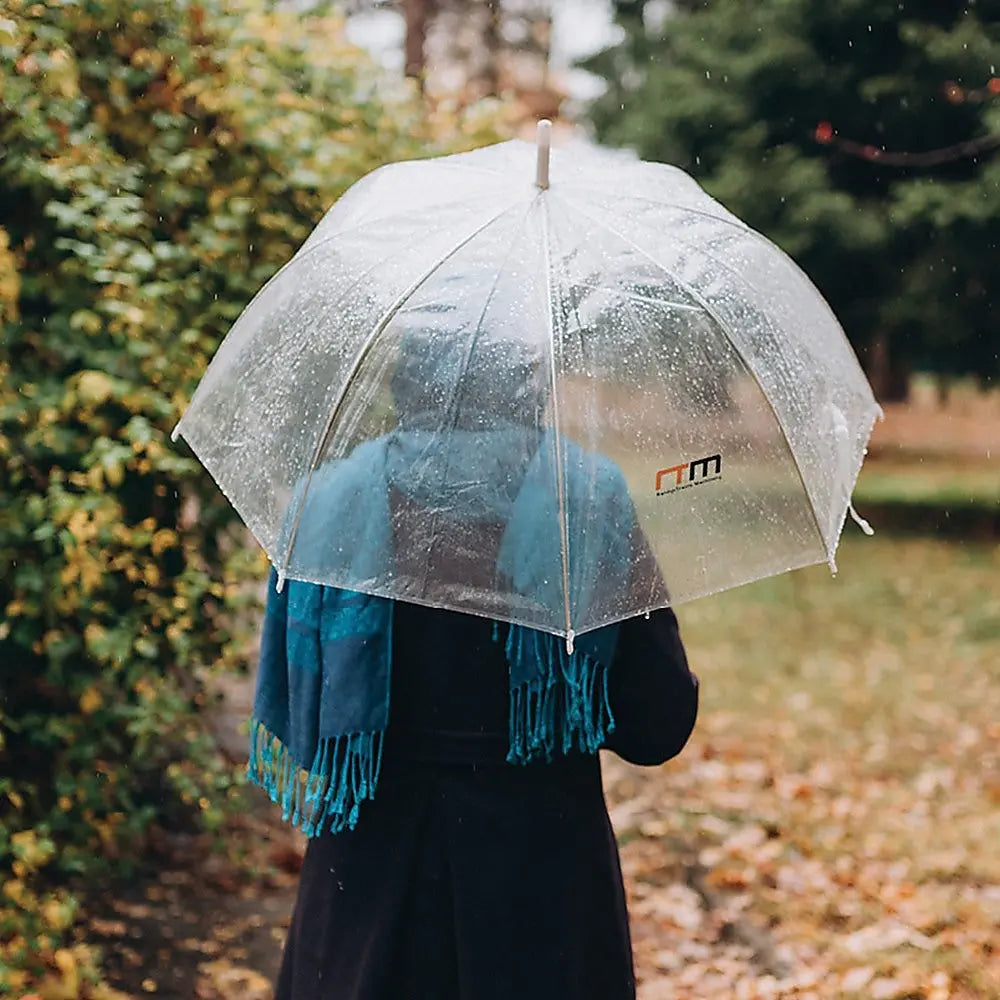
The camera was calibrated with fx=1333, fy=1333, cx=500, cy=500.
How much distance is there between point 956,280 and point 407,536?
10559 millimetres

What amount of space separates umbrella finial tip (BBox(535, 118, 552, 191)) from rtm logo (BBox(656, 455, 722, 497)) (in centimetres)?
55

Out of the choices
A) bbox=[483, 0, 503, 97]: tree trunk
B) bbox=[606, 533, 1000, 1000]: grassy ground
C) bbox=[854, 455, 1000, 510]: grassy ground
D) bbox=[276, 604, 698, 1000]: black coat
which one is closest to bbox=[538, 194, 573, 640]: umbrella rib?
bbox=[276, 604, 698, 1000]: black coat

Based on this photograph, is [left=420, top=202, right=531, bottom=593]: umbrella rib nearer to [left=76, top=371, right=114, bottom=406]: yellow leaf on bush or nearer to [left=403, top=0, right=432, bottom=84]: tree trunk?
[left=76, top=371, right=114, bottom=406]: yellow leaf on bush

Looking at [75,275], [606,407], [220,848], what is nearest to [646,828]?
[220,848]

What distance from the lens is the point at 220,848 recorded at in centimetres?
420

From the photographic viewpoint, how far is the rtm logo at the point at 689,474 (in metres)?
2.28

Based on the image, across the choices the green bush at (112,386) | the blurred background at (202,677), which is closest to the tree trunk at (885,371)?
the blurred background at (202,677)

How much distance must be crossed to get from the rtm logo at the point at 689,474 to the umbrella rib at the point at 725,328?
6.7 inches

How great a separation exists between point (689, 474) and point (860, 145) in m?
10.7

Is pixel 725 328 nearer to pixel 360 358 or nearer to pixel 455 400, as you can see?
pixel 455 400

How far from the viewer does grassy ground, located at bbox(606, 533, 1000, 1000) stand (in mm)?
4590

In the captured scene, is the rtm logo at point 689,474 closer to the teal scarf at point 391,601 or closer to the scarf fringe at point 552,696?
the teal scarf at point 391,601

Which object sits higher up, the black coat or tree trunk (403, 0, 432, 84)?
tree trunk (403, 0, 432, 84)

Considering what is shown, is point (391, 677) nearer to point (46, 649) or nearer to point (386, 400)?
point (386, 400)
